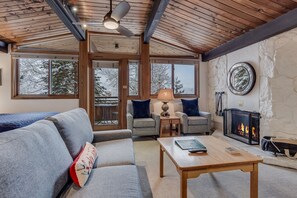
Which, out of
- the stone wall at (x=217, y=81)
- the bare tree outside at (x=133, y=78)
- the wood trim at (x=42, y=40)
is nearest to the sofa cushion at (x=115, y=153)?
the bare tree outside at (x=133, y=78)

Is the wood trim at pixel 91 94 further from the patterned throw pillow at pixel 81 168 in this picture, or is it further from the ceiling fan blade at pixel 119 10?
the patterned throw pillow at pixel 81 168

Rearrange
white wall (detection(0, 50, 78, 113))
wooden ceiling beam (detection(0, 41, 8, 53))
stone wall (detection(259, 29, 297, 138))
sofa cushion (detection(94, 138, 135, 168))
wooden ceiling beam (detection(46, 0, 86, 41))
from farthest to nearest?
white wall (detection(0, 50, 78, 113)) → wooden ceiling beam (detection(0, 41, 8, 53)) → stone wall (detection(259, 29, 297, 138)) → wooden ceiling beam (detection(46, 0, 86, 41)) → sofa cushion (detection(94, 138, 135, 168))

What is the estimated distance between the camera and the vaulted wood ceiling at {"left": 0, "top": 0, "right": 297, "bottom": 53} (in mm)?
3262

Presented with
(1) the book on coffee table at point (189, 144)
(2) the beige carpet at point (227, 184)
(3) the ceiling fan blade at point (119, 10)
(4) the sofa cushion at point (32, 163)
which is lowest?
(2) the beige carpet at point (227, 184)

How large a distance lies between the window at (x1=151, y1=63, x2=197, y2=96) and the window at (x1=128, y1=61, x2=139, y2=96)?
18.8 inches

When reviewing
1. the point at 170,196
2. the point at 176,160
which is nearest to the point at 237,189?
the point at 170,196

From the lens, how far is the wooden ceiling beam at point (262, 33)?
303cm

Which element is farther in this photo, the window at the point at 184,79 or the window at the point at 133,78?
the window at the point at 184,79

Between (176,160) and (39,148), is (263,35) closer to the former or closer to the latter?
(176,160)

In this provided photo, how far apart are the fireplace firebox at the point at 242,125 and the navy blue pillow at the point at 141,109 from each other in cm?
203

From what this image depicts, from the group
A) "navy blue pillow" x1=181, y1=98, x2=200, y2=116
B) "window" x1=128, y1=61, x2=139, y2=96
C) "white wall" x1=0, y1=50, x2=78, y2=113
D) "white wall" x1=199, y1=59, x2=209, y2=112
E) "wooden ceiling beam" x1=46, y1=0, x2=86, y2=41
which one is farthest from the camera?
"white wall" x1=199, y1=59, x2=209, y2=112

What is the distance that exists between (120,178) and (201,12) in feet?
11.5

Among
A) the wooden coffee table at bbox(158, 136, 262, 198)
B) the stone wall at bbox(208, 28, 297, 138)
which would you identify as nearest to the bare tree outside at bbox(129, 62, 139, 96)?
the stone wall at bbox(208, 28, 297, 138)

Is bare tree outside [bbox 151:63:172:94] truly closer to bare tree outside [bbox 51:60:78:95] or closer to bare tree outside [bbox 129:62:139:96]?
bare tree outside [bbox 129:62:139:96]
